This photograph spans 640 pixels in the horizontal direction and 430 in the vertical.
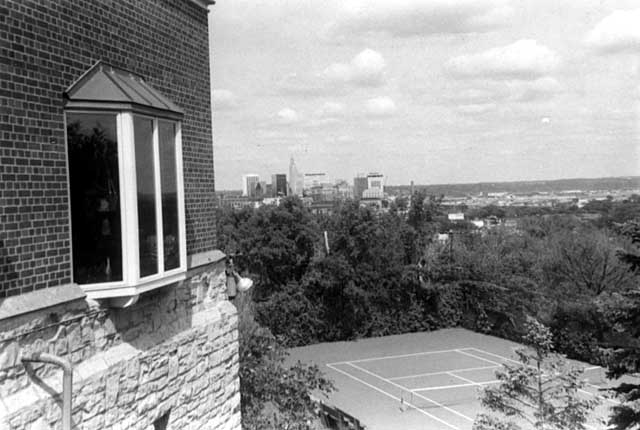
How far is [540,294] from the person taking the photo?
29641mm

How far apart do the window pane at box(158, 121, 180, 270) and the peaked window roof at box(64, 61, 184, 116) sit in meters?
0.24

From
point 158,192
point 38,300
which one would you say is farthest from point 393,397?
point 38,300

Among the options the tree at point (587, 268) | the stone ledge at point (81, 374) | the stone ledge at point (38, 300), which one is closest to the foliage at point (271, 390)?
the stone ledge at point (81, 374)

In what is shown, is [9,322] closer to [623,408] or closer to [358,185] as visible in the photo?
[623,408]

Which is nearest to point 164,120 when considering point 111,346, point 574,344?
point 111,346

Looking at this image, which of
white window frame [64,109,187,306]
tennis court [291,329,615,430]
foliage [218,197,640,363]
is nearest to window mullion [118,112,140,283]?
white window frame [64,109,187,306]

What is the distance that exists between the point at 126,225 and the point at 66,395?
144 cm

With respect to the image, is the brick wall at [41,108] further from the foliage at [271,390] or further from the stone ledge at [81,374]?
the foliage at [271,390]

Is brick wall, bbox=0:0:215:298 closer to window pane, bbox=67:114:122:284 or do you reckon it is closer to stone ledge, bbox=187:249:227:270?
window pane, bbox=67:114:122:284

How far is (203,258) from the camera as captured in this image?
25.7 ft

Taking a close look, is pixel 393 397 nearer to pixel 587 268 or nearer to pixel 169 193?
pixel 587 268

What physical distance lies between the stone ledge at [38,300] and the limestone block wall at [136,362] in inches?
2.4

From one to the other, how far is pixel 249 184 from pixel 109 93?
52359 mm

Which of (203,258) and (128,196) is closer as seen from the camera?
(128,196)
